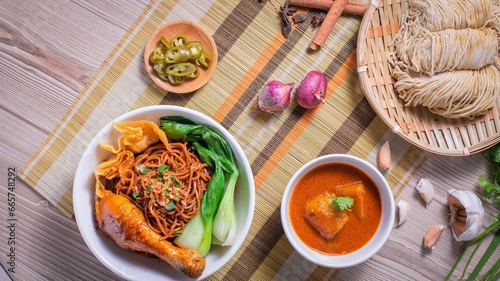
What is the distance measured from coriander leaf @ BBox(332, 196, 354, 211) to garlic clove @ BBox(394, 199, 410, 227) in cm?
40

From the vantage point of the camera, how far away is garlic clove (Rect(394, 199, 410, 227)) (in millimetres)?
2668

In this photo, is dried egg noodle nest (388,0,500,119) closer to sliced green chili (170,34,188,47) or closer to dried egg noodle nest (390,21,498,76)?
dried egg noodle nest (390,21,498,76)

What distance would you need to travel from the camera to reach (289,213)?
2.49m

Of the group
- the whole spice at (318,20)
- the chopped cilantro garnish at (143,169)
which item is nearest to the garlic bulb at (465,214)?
the whole spice at (318,20)

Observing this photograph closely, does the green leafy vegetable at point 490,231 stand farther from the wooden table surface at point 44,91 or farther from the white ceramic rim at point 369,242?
the wooden table surface at point 44,91

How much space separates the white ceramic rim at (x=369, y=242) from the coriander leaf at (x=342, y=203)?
0.17 metres

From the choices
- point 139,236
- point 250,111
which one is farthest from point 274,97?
point 139,236

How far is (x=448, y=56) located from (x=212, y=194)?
1.32 metres

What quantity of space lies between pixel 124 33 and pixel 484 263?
213cm

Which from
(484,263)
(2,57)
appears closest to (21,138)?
(2,57)

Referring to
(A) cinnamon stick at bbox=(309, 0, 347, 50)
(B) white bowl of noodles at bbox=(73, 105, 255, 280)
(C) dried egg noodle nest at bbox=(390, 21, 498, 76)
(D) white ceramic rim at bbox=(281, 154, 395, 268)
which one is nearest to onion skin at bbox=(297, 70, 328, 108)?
(A) cinnamon stick at bbox=(309, 0, 347, 50)

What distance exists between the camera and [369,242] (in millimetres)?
2477

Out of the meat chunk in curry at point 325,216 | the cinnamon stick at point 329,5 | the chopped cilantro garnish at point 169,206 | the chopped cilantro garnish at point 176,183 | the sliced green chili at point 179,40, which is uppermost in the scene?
the cinnamon stick at point 329,5

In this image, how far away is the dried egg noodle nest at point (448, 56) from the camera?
2.60 meters
